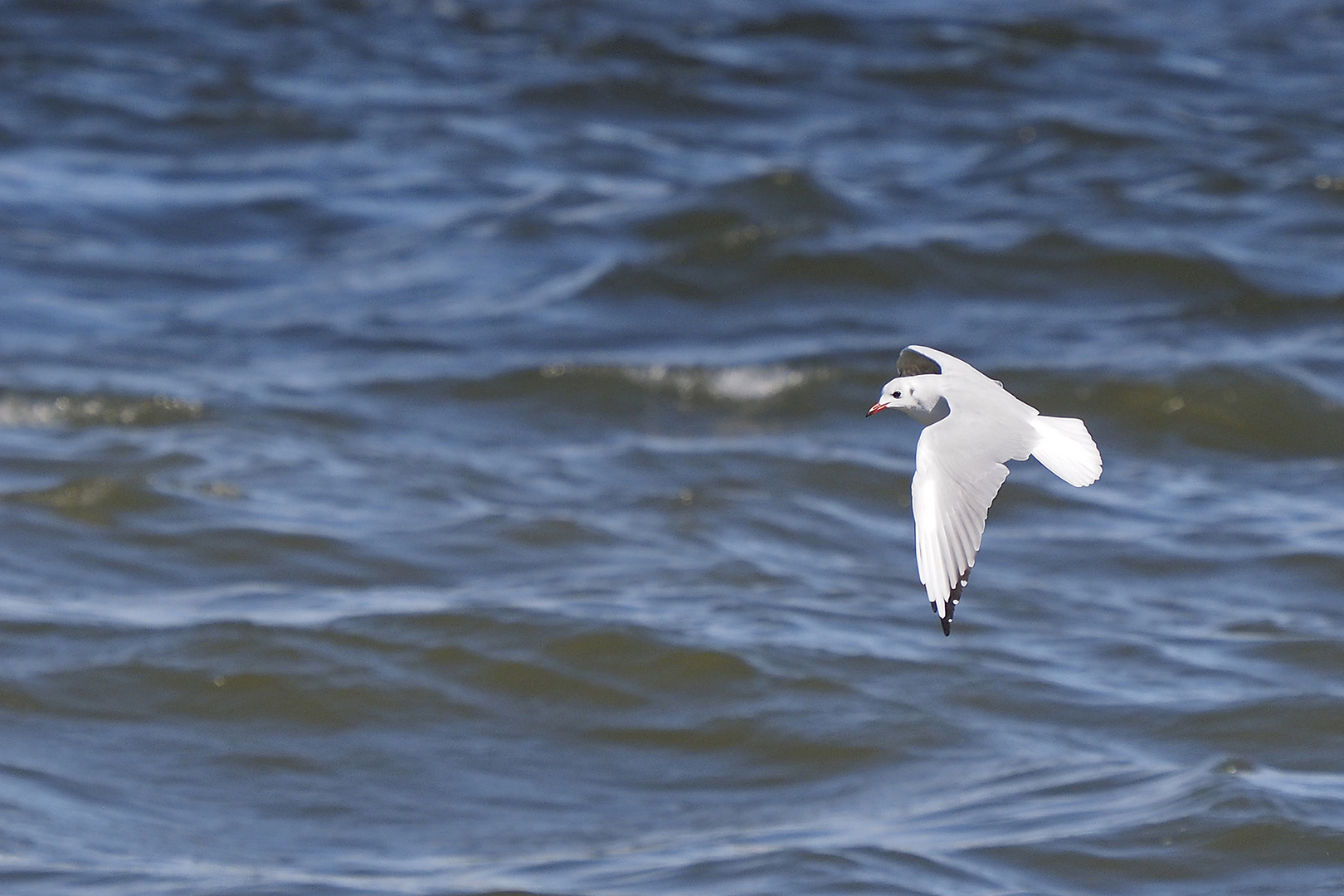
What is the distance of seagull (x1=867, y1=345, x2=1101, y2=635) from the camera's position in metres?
3.35

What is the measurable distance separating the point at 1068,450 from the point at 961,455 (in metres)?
0.21

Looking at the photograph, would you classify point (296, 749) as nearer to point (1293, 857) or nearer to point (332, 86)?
point (1293, 857)

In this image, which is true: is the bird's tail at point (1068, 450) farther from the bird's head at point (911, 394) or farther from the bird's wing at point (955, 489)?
the bird's head at point (911, 394)

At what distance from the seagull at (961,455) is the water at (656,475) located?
56.9 inches

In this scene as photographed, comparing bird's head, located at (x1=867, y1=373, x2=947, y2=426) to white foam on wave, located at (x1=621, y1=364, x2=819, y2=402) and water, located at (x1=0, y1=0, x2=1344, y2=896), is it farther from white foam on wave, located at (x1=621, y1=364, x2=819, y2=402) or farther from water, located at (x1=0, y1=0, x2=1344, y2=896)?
white foam on wave, located at (x1=621, y1=364, x2=819, y2=402)

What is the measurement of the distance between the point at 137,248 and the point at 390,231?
4.75ft

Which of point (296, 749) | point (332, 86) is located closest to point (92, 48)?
point (332, 86)

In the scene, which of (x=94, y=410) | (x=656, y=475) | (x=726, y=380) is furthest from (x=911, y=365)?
(x=94, y=410)

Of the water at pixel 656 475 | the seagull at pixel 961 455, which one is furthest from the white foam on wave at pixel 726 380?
the seagull at pixel 961 455

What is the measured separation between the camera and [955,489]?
11.4 feet

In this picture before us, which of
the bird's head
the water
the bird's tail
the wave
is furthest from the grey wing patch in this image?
the wave

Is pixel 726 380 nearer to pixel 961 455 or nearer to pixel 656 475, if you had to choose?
pixel 656 475

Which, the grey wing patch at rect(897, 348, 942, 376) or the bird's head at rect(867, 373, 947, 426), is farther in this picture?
the grey wing patch at rect(897, 348, 942, 376)

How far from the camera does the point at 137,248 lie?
1122 centimetres
